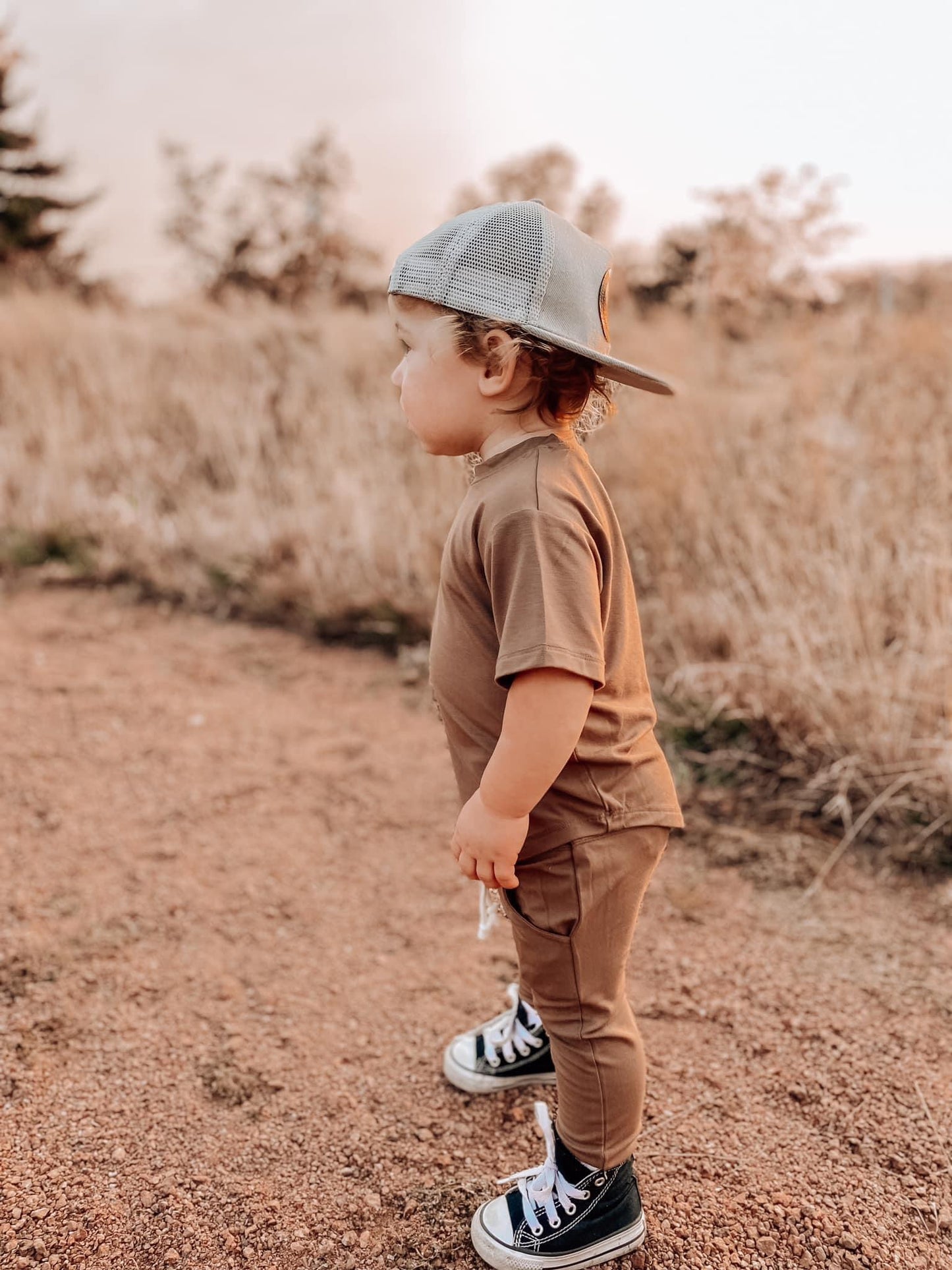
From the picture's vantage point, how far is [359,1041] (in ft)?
6.34

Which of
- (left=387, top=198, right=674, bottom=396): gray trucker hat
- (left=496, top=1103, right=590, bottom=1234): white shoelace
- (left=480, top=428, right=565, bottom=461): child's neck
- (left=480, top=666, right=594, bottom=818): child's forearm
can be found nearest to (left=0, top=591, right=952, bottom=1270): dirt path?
(left=496, top=1103, right=590, bottom=1234): white shoelace

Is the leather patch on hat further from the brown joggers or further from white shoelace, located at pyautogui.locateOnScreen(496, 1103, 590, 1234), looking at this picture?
white shoelace, located at pyautogui.locateOnScreen(496, 1103, 590, 1234)

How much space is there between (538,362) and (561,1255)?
4.19ft

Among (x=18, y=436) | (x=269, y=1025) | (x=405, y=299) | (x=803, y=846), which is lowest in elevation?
(x=269, y=1025)

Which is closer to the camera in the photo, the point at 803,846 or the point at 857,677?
the point at 803,846

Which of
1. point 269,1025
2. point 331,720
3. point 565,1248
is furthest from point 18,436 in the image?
point 565,1248

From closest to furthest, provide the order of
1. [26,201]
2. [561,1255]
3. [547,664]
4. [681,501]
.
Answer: [547,664] → [561,1255] → [681,501] → [26,201]

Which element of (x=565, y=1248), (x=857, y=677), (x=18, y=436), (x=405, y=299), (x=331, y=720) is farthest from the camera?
(x=18, y=436)

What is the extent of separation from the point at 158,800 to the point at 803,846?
1.81 m

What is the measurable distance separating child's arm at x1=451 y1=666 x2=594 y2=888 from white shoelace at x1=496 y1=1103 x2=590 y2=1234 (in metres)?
0.52

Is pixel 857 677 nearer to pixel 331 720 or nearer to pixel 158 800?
pixel 331 720

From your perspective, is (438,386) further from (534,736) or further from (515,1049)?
(515,1049)

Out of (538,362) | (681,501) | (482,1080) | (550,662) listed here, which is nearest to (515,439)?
(538,362)

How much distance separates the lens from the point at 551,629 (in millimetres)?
1097
